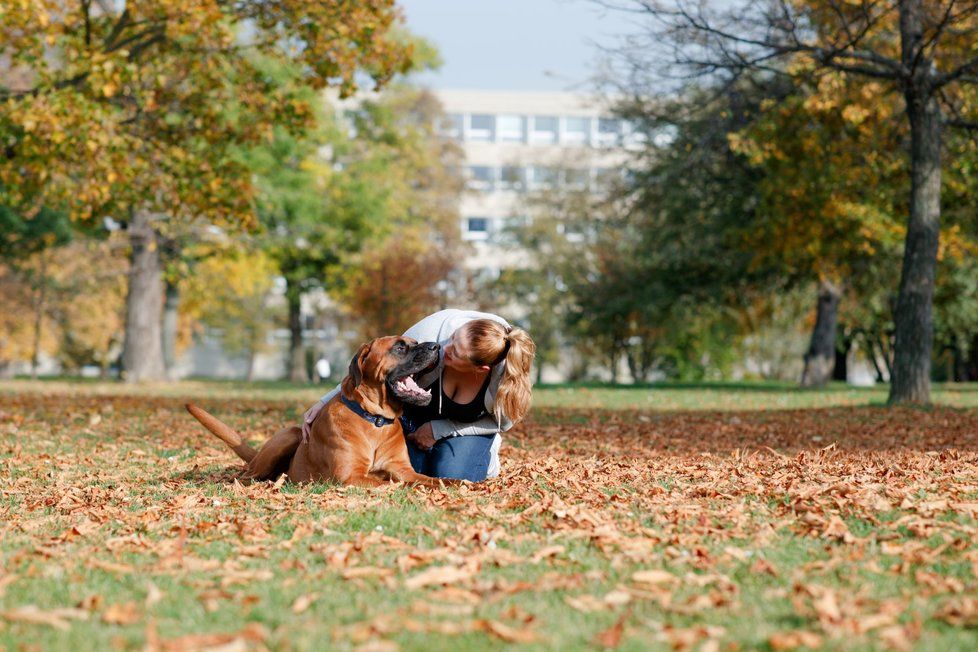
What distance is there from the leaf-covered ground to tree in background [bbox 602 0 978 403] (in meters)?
6.92

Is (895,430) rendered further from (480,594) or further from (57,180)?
(57,180)

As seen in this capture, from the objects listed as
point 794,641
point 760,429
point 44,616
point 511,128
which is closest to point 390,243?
point 760,429

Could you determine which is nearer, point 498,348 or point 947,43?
point 498,348

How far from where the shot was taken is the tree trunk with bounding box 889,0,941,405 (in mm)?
13992

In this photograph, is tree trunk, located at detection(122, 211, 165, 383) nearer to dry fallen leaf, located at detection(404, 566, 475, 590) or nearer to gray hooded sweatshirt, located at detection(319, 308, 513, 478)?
gray hooded sweatshirt, located at detection(319, 308, 513, 478)

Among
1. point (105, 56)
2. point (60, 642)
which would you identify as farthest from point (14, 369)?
point (60, 642)

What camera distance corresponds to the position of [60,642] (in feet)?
9.91

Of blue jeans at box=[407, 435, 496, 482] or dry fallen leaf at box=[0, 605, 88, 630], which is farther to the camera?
blue jeans at box=[407, 435, 496, 482]

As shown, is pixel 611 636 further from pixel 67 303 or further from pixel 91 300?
pixel 91 300

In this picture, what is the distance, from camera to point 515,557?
4.05 meters

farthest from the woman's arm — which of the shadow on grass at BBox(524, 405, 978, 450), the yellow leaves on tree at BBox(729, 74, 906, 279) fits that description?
the yellow leaves on tree at BBox(729, 74, 906, 279)

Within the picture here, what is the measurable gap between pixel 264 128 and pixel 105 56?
3034mm

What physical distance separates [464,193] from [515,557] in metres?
49.1

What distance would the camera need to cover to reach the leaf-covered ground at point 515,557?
10.2ft
